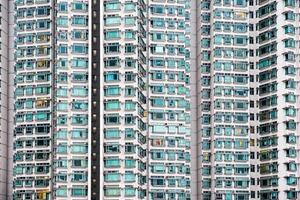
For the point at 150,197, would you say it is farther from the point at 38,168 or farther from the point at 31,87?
the point at 31,87

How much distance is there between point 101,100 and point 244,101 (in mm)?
26369

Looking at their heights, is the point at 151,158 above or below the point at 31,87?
below

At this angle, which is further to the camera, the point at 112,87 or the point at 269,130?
the point at 269,130

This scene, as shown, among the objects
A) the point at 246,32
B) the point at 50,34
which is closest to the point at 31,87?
the point at 50,34

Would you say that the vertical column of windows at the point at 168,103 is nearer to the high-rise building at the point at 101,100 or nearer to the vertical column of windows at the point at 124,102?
the high-rise building at the point at 101,100

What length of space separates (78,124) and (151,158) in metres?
14.1

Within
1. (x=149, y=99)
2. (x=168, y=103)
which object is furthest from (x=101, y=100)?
(x=168, y=103)

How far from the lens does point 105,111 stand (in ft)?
387

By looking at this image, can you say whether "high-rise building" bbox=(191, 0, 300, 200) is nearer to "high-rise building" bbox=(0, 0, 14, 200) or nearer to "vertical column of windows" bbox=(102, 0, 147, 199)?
"vertical column of windows" bbox=(102, 0, 147, 199)

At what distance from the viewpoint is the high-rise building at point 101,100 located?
116375 millimetres

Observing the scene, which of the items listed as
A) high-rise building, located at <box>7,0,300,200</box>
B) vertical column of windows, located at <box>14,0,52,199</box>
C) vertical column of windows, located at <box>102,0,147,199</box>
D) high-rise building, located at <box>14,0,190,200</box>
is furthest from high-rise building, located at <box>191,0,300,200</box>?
vertical column of windows, located at <box>14,0,52,199</box>

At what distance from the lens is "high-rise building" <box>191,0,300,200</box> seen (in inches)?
4966

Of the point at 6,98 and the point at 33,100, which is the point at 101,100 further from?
the point at 6,98

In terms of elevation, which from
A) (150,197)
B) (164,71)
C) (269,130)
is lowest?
(150,197)
